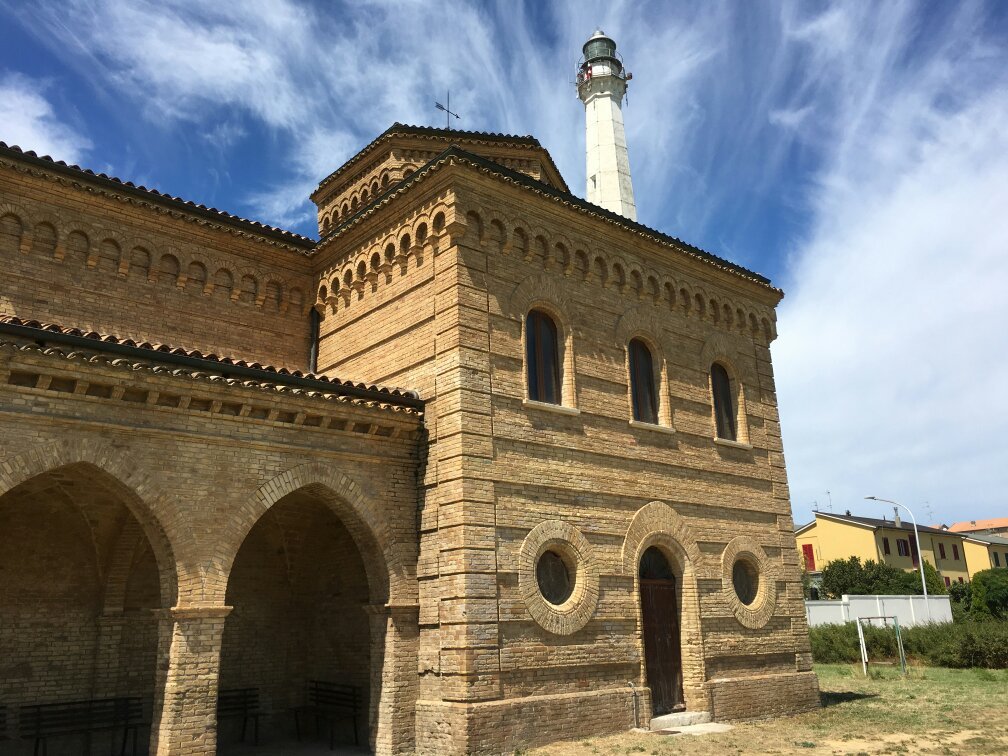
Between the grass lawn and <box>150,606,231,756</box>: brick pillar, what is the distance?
433 cm

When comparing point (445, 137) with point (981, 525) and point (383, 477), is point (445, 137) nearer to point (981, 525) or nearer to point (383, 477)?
point (383, 477)

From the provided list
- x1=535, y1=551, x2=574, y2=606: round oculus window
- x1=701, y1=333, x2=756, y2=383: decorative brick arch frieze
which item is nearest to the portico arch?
x1=535, y1=551, x2=574, y2=606: round oculus window

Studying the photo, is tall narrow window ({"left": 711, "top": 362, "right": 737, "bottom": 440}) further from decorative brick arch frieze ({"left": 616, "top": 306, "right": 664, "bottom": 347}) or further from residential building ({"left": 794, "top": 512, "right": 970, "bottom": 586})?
residential building ({"left": 794, "top": 512, "right": 970, "bottom": 586})

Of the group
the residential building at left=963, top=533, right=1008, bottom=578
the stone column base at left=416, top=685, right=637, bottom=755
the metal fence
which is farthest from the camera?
the residential building at left=963, top=533, right=1008, bottom=578

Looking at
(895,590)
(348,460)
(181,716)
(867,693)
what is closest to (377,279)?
(348,460)

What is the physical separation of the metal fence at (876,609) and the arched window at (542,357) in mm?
18867

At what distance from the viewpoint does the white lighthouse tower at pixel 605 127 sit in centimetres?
2869

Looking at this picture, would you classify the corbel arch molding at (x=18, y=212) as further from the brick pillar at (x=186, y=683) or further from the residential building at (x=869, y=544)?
the residential building at (x=869, y=544)

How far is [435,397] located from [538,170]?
867cm

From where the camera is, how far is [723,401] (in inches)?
657

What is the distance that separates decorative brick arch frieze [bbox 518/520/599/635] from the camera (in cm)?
1163

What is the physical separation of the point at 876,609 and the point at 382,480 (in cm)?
2290

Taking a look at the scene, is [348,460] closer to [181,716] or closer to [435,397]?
[435,397]

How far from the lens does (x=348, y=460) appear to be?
11.5 meters
